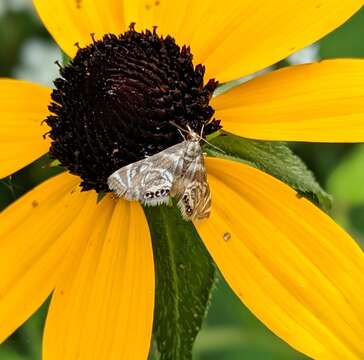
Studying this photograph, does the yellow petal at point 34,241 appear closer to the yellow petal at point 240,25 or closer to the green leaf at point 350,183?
the yellow petal at point 240,25

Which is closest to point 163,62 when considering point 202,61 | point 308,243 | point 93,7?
point 202,61

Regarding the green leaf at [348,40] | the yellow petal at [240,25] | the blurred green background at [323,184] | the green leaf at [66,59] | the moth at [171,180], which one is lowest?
the blurred green background at [323,184]

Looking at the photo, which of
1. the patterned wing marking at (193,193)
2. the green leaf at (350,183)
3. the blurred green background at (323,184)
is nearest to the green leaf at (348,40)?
the blurred green background at (323,184)

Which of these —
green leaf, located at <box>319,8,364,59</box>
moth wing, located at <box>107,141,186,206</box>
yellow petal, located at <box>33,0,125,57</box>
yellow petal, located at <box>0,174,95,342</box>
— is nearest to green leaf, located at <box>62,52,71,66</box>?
yellow petal, located at <box>33,0,125,57</box>

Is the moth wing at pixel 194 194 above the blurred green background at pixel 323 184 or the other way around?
above

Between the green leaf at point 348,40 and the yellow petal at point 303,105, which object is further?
the green leaf at point 348,40

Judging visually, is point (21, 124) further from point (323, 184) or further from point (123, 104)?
point (323, 184)
